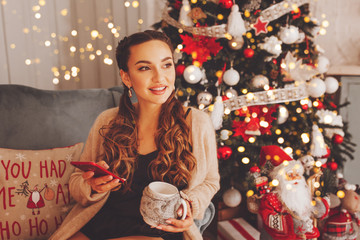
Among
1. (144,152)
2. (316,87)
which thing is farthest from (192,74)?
(316,87)

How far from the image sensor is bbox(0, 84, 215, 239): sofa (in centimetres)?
111

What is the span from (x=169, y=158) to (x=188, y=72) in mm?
700

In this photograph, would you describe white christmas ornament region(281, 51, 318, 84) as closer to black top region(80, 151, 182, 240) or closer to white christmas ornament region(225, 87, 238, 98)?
white christmas ornament region(225, 87, 238, 98)

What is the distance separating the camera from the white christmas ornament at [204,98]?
167 cm

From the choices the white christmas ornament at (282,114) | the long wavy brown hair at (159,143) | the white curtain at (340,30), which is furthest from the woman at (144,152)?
the white curtain at (340,30)

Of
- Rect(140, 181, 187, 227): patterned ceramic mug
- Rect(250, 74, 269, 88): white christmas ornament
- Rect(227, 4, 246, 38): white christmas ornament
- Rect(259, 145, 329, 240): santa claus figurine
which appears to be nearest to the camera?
Rect(140, 181, 187, 227): patterned ceramic mug

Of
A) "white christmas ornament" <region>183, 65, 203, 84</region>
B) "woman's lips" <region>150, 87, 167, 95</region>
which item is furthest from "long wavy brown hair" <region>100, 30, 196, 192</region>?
"white christmas ornament" <region>183, 65, 203, 84</region>

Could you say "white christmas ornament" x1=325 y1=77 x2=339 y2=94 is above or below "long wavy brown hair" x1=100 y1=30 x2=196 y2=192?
above

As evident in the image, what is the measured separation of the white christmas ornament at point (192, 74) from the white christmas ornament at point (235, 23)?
29 centimetres

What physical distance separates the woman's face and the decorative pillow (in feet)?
1.60

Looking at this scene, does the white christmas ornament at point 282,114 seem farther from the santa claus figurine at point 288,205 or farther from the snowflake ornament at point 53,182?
the snowflake ornament at point 53,182

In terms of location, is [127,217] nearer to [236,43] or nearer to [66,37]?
[236,43]

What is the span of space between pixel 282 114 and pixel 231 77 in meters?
0.42

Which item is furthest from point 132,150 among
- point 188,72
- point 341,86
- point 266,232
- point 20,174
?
point 341,86
